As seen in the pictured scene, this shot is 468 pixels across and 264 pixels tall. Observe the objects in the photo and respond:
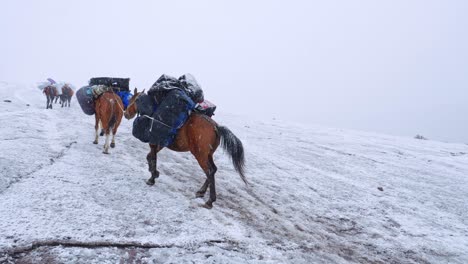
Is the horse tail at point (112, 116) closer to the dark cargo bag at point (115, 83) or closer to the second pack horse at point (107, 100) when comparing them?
the second pack horse at point (107, 100)

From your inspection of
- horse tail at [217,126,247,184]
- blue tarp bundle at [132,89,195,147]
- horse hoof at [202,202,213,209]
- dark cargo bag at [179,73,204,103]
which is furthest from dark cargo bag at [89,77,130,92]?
horse hoof at [202,202,213,209]

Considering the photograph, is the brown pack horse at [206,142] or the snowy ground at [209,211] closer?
the snowy ground at [209,211]

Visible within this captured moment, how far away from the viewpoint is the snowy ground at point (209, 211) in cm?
428

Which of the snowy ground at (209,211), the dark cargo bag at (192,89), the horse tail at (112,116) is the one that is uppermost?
the dark cargo bag at (192,89)

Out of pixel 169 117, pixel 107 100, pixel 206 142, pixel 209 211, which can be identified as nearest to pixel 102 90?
pixel 107 100

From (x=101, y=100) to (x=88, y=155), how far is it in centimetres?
213

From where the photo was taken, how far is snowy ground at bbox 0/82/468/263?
428 centimetres

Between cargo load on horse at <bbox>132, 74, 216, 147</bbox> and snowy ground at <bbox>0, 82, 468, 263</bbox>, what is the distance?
1166 millimetres

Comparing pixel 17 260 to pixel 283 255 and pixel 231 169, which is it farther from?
pixel 231 169

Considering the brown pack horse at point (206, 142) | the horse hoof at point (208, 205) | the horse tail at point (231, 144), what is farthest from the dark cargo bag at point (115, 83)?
the horse hoof at point (208, 205)

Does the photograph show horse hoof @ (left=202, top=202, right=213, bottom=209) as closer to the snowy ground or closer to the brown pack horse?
the snowy ground

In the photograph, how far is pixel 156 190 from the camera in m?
6.64

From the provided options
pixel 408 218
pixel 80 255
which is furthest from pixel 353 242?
pixel 80 255

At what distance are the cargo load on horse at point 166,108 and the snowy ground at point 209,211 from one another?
1166 mm
